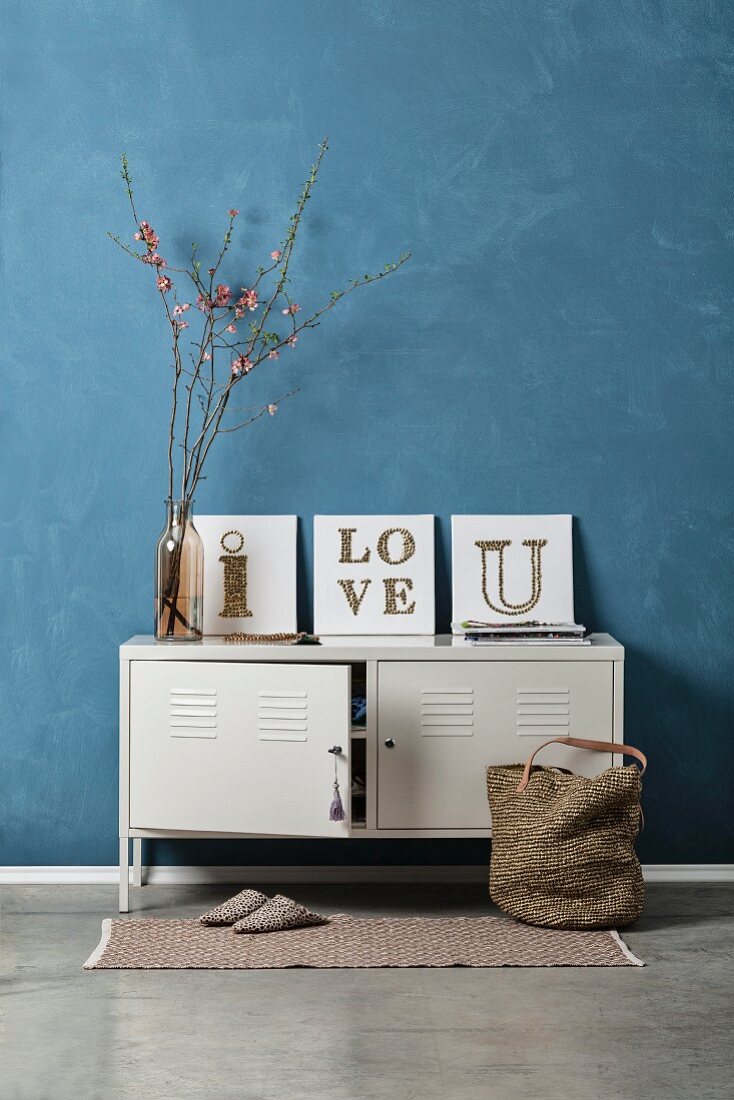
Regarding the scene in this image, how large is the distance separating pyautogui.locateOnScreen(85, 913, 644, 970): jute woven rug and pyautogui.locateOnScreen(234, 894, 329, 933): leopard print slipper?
2 cm

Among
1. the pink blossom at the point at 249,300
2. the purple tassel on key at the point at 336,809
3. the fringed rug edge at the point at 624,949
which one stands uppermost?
the pink blossom at the point at 249,300

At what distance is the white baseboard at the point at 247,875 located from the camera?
3053 mm

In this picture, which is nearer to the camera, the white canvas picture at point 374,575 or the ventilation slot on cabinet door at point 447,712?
the ventilation slot on cabinet door at point 447,712

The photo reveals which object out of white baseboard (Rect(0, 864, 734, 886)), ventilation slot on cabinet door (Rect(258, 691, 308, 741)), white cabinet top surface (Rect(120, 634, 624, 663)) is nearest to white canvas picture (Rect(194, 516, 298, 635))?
white cabinet top surface (Rect(120, 634, 624, 663))

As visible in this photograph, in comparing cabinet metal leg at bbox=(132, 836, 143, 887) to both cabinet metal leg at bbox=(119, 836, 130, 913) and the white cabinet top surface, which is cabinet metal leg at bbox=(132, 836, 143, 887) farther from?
the white cabinet top surface

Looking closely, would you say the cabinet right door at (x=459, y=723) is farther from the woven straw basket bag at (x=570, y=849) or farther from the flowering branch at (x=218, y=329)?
the flowering branch at (x=218, y=329)

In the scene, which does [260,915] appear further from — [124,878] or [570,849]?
[570,849]

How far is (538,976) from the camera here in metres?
2.37

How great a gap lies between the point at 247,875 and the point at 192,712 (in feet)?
1.89

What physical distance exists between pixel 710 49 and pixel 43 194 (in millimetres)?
1785

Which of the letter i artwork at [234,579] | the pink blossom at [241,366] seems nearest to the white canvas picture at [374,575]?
the letter i artwork at [234,579]

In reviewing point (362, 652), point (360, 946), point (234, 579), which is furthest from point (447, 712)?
point (234, 579)

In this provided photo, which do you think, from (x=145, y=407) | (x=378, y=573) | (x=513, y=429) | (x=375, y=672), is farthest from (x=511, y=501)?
(x=145, y=407)

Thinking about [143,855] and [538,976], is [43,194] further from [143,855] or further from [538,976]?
[538,976]
